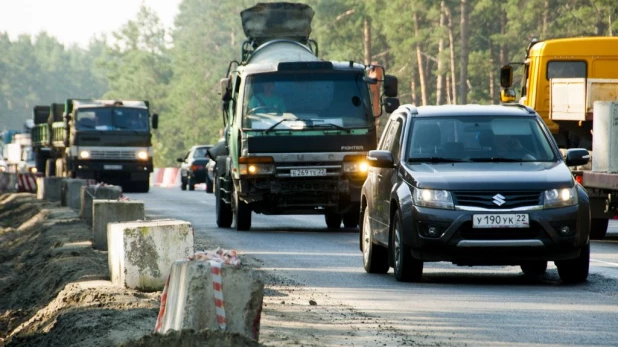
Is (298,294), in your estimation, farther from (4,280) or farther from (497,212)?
(4,280)

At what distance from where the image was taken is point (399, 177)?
14.6 m

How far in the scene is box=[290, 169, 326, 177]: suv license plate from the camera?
2347 cm

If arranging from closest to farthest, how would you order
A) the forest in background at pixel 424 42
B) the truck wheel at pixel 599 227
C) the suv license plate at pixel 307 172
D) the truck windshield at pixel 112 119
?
the truck wheel at pixel 599 227 → the suv license plate at pixel 307 172 → the truck windshield at pixel 112 119 → the forest in background at pixel 424 42

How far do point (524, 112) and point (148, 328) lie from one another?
591 cm

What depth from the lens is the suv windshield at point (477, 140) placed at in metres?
14.8

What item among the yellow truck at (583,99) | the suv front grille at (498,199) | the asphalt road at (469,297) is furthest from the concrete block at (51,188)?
the suv front grille at (498,199)

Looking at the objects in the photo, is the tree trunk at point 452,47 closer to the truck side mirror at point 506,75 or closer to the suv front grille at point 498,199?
the truck side mirror at point 506,75

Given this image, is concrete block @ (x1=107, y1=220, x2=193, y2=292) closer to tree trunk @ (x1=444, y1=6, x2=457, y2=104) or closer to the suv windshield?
the suv windshield

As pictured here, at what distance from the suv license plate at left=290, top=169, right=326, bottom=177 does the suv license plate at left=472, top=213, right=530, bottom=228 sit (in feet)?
32.5

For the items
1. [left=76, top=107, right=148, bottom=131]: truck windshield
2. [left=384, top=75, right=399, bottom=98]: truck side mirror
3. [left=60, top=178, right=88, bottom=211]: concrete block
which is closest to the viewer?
[left=384, top=75, right=399, bottom=98]: truck side mirror

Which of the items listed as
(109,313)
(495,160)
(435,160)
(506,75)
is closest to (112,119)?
(506,75)

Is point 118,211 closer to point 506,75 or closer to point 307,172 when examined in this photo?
point 307,172

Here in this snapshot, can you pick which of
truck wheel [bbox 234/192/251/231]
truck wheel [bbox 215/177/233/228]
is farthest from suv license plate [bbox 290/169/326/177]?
truck wheel [bbox 215/177/233/228]

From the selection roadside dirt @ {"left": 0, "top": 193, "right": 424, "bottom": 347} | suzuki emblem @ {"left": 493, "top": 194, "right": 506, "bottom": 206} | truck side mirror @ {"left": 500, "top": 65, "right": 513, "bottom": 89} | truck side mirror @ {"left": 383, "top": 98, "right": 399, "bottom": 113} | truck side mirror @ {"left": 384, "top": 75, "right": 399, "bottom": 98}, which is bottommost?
roadside dirt @ {"left": 0, "top": 193, "right": 424, "bottom": 347}
